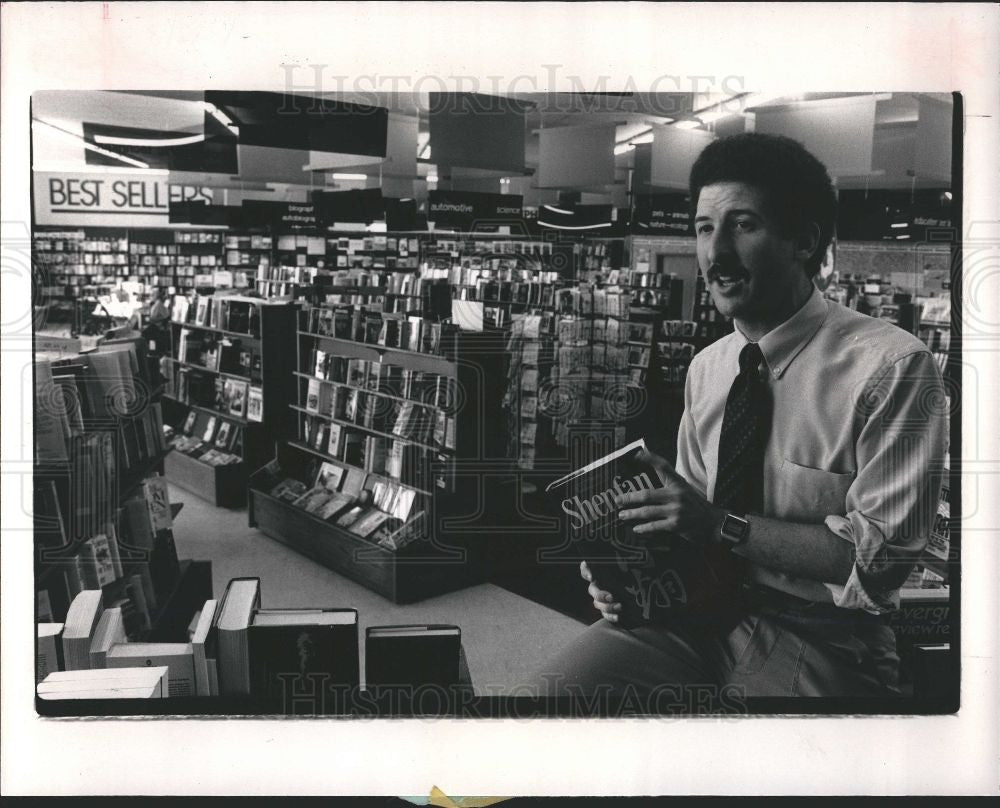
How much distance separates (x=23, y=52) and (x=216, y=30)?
56 cm

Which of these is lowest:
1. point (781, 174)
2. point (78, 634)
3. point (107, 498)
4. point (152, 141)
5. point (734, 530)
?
point (78, 634)

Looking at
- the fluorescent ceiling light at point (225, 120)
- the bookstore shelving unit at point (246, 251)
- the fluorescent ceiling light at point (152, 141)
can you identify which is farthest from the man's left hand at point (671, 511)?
the bookstore shelving unit at point (246, 251)

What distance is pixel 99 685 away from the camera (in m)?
2.31

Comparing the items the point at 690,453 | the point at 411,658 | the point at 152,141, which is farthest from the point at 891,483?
the point at 152,141

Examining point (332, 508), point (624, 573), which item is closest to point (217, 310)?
point (332, 508)

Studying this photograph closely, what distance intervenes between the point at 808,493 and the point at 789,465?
0.31 feet

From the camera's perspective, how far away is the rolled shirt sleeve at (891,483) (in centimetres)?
214

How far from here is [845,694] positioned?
2.31 metres

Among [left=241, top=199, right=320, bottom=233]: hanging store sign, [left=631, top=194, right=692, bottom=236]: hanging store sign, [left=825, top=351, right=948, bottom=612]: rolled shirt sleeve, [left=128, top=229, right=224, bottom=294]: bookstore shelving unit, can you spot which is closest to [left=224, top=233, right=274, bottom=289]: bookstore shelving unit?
[left=128, top=229, right=224, bottom=294]: bookstore shelving unit

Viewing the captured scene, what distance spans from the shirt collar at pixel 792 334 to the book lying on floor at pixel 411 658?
127cm

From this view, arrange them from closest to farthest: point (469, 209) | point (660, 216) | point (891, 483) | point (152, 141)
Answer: point (891, 483)
point (152, 141)
point (660, 216)
point (469, 209)

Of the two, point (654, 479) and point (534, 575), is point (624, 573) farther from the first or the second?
point (534, 575)

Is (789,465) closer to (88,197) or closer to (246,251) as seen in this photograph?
(88,197)

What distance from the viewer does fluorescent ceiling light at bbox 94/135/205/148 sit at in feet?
13.3
